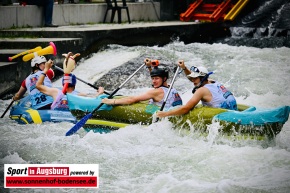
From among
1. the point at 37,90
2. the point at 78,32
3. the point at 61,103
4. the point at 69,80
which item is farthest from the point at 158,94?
the point at 78,32

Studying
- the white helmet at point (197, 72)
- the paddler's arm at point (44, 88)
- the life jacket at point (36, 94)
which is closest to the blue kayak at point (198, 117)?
the white helmet at point (197, 72)

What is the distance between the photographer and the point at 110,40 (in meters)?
16.2

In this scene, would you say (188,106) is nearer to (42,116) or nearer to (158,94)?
(158,94)

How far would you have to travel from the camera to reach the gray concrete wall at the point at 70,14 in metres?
16.4

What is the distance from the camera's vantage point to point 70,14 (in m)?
18.4

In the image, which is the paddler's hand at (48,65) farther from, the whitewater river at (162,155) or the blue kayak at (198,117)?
the whitewater river at (162,155)

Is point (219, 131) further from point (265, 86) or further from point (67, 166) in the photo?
point (265, 86)

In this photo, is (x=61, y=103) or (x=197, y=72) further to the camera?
(x=61, y=103)

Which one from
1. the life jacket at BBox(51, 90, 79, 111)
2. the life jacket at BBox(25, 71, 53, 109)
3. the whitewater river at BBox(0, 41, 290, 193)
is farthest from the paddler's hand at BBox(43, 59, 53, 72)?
the whitewater river at BBox(0, 41, 290, 193)

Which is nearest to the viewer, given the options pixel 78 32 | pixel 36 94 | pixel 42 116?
pixel 42 116

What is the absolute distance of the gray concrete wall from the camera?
16.4 meters

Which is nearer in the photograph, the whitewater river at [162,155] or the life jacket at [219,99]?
the whitewater river at [162,155]

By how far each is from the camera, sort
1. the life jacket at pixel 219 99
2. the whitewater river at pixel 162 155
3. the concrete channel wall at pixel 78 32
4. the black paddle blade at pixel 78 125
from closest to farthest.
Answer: the whitewater river at pixel 162 155 < the life jacket at pixel 219 99 < the black paddle blade at pixel 78 125 < the concrete channel wall at pixel 78 32

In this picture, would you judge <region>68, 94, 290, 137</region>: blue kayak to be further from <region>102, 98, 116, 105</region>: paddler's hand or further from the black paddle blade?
the black paddle blade
